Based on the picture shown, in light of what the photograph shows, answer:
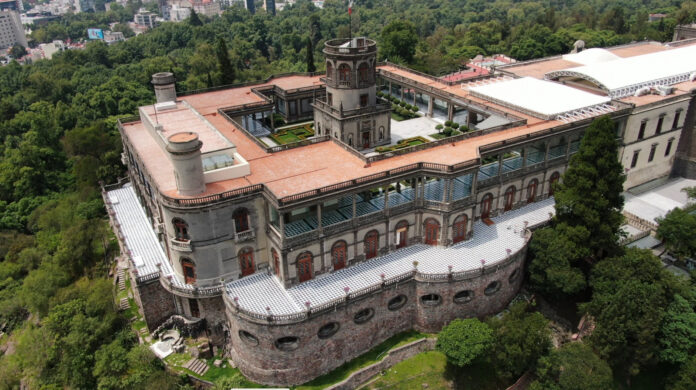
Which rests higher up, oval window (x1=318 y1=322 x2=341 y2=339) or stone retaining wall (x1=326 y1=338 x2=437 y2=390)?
oval window (x1=318 y1=322 x2=341 y2=339)

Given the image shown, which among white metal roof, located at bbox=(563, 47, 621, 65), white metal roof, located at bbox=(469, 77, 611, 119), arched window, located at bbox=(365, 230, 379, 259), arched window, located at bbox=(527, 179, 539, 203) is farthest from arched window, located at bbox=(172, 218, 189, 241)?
white metal roof, located at bbox=(563, 47, 621, 65)

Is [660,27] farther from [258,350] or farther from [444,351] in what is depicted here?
[258,350]

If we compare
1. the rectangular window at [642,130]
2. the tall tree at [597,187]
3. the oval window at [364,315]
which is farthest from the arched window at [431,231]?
the rectangular window at [642,130]

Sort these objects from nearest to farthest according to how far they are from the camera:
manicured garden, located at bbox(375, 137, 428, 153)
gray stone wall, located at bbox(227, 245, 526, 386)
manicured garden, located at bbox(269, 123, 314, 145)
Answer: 1. gray stone wall, located at bbox(227, 245, 526, 386)
2. manicured garden, located at bbox(375, 137, 428, 153)
3. manicured garden, located at bbox(269, 123, 314, 145)

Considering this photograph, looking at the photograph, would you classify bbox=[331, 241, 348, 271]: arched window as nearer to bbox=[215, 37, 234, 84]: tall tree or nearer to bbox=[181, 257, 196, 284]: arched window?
bbox=[181, 257, 196, 284]: arched window

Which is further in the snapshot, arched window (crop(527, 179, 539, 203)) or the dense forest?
arched window (crop(527, 179, 539, 203))
